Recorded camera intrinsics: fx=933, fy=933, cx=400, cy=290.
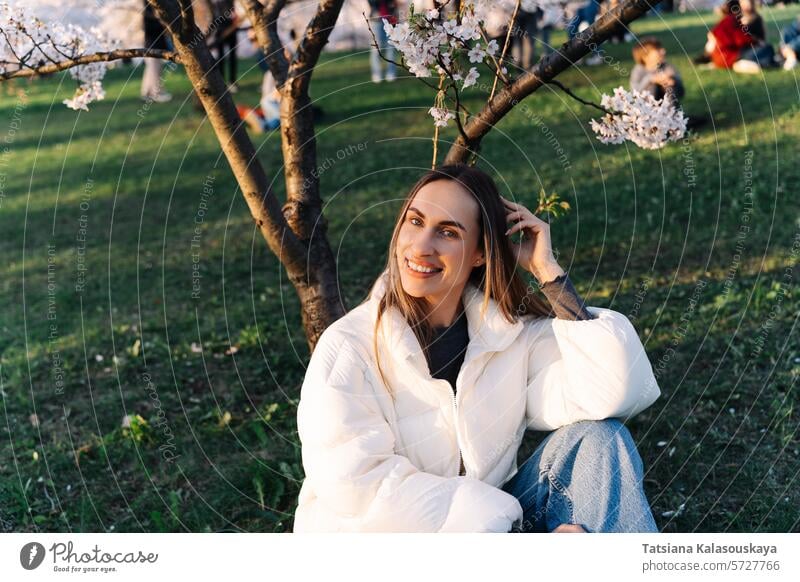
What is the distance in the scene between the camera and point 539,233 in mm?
3221

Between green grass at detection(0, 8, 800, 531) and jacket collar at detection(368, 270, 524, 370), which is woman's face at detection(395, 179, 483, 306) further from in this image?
green grass at detection(0, 8, 800, 531)

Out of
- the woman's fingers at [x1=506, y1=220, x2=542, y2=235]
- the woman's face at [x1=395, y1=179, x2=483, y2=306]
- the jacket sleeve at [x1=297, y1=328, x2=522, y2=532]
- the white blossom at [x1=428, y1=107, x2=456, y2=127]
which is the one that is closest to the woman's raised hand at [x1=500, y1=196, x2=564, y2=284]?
the woman's fingers at [x1=506, y1=220, x2=542, y2=235]

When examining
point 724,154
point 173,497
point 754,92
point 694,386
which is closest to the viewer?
point 173,497

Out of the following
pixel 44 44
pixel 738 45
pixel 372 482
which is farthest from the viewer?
pixel 738 45

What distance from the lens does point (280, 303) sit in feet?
21.0

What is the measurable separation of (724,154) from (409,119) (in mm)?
3804

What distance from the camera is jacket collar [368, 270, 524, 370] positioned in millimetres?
3145

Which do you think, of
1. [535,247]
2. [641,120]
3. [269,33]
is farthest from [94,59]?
[641,120]

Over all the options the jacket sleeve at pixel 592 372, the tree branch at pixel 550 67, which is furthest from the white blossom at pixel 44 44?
the jacket sleeve at pixel 592 372

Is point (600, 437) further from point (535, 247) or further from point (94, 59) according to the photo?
point (94, 59)

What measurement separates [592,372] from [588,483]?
36 centimetres

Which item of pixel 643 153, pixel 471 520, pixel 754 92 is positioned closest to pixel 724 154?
pixel 643 153

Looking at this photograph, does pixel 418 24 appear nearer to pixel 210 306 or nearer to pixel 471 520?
pixel 471 520

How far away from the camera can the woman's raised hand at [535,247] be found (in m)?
3.20
